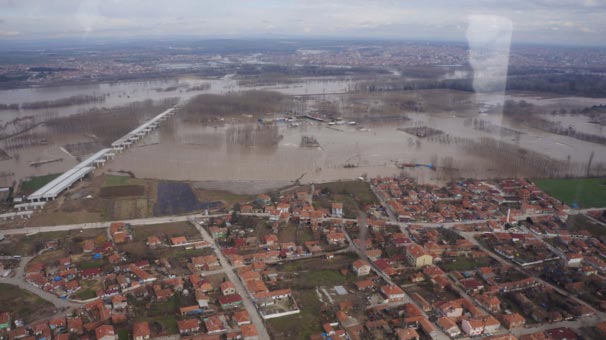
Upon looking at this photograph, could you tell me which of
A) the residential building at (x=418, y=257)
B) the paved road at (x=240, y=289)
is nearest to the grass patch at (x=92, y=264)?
the paved road at (x=240, y=289)

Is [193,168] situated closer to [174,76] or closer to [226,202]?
[226,202]

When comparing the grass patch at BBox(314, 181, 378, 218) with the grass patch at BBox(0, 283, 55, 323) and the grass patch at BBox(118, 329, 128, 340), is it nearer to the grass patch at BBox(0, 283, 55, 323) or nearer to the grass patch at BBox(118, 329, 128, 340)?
the grass patch at BBox(118, 329, 128, 340)

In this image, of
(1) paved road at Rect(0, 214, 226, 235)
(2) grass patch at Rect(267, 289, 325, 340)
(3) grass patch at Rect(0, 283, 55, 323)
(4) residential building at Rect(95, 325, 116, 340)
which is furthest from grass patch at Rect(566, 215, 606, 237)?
(3) grass patch at Rect(0, 283, 55, 323)

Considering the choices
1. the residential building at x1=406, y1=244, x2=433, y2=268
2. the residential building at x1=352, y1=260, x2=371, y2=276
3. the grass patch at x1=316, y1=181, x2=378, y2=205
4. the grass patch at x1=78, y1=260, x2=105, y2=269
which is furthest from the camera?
the grass patch at x1=316, y1=181, x2=378, y2=205

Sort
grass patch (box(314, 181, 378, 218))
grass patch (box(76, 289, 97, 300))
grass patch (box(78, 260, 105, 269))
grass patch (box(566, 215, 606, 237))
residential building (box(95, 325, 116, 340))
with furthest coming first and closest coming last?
grass patch (box(314, 181, 378, 218)) → grass patch (box(566, 215, 606, 237)) → grass patch (box(78, 260, 105, 269)) → grass patch (box(76, 289, 97, 300)) → residential building (box(95, 325, 116, 340))

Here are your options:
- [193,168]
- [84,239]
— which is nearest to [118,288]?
[84,239]

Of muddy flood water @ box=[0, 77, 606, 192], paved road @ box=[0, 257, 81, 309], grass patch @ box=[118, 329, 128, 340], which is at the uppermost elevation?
muddy flood water @ box=[0, 77, 606, 192]

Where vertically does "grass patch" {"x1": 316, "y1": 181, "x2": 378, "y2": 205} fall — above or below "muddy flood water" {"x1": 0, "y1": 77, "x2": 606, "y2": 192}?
below
